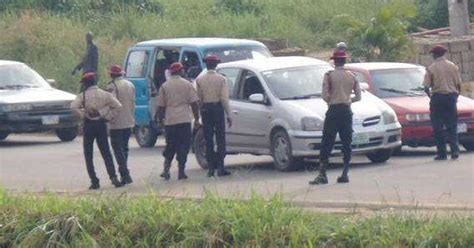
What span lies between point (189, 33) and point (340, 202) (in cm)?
2136

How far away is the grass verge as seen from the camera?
38.1 feet

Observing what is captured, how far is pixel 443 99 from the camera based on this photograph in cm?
2023

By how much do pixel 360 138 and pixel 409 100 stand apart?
2786 mm

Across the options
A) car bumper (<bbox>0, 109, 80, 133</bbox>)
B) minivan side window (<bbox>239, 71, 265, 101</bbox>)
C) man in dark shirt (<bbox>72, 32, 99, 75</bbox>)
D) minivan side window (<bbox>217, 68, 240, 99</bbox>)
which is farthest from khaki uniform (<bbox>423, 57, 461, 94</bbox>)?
man in dark shirt (<bbox>72, 32, 99, 75</bbox>)

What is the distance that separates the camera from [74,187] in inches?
753

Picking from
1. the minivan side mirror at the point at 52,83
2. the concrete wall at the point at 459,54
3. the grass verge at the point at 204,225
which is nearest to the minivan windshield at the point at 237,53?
the minivan side mirror at the point at 52,83

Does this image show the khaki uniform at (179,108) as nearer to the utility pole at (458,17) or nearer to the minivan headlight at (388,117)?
the minivan headlight at (388,117)

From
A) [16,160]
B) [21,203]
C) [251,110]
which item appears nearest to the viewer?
[21,203]

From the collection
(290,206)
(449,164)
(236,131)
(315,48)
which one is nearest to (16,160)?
(236,131)

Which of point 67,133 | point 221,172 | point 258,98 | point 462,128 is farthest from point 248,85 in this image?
point 67,133

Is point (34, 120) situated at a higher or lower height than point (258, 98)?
lower

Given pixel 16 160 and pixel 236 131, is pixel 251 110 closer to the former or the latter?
pixel 236 131

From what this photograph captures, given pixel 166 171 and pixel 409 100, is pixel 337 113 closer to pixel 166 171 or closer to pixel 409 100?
pixel 166 171

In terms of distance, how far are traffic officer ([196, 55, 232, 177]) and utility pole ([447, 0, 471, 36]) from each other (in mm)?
15920
